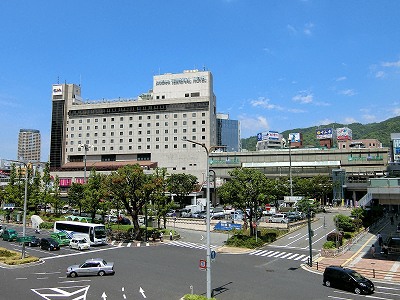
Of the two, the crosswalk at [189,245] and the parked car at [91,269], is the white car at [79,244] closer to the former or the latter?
the crosswalk at [189,245]

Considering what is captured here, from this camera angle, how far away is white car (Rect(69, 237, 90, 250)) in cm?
4788

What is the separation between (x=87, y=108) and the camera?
481 ft

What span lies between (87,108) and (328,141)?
357 feet

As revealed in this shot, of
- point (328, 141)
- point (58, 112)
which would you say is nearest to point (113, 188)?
point (58, 112)

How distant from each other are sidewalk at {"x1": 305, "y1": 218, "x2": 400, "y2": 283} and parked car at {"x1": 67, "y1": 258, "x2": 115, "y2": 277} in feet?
65.3

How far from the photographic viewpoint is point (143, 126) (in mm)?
141125

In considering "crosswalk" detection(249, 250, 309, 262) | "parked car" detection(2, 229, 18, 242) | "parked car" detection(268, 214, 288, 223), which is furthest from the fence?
"parked car" detection(2, 229, 18, 242)

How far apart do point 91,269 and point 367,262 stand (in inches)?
1113

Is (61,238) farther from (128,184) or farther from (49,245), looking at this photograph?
(128,184)

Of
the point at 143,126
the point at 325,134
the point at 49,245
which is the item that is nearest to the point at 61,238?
the point at 49,245

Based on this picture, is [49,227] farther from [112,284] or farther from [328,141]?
[328,141]

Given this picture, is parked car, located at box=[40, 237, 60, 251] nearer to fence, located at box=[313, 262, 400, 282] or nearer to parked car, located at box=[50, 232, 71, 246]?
parked car, located at box=[50, 232, 71, 246]

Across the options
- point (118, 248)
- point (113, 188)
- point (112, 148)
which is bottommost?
point (118, 248)

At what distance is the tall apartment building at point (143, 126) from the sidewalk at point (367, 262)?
87.5m
